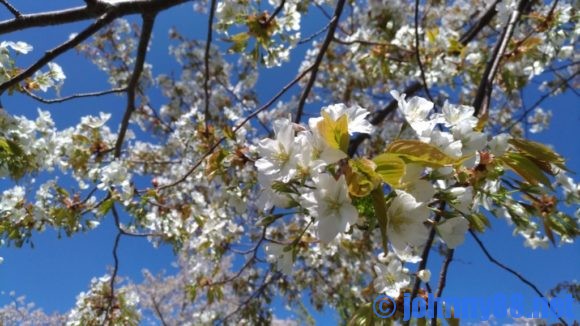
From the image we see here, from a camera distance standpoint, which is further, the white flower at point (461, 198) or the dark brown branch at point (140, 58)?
the dark brown branch at point (140, 58)

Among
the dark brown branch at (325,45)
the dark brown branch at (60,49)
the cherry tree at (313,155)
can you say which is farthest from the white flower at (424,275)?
the dark brown branch at (60,49)

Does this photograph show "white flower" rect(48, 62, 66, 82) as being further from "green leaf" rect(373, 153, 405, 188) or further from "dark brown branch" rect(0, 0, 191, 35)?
"green leaf" rect(373, 153, 405, 188)

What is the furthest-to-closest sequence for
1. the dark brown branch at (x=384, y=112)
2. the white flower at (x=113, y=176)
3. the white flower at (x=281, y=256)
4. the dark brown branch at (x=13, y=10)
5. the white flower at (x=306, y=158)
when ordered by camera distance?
the dark brown branch at (x=384, y=112) < the white flower at (x=113, y=176) < the dark brown branch at (x=13, y=10) < the white flower at (x=281, y=256) < the white flower at (x=306, y=158)

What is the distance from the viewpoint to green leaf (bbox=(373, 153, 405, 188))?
0.78 metres

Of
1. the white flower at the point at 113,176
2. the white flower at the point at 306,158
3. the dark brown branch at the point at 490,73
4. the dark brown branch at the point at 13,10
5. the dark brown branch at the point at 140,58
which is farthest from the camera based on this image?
the white flower at the point at 113,176

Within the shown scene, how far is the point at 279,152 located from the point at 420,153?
0.31 metres

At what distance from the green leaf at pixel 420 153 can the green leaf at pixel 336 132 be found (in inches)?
3.5

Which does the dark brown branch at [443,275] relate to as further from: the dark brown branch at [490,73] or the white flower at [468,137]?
the dark brown branch at [490,73]

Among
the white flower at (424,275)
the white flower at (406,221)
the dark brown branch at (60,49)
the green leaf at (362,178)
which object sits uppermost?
the dark brown branch at (60,49)

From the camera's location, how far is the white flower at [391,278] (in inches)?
52.1

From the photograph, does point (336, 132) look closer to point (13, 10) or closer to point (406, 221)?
point (406, 221)

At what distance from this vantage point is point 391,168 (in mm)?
784

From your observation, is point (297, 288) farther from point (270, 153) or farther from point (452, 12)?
point (270, 153)

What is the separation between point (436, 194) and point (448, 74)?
8.91 feet
